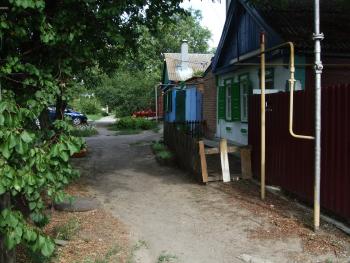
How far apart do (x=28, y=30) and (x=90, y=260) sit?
8.14ft

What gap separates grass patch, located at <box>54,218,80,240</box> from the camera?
229 inches

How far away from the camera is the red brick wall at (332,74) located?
10836mm

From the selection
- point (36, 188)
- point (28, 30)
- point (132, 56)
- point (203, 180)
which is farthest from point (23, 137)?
point (132, 56)

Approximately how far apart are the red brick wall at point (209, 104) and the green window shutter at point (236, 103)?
3233mm

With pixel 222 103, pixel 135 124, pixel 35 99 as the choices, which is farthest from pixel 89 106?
pixel 35 99

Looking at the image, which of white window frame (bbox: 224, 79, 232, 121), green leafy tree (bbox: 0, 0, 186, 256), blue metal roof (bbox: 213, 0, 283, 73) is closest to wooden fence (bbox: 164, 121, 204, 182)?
white window frame (bbox: 224, 79, 232, 121)

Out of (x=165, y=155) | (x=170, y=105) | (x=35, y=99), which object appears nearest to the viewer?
(x=35, y=99)

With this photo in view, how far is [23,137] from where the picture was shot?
129 inches

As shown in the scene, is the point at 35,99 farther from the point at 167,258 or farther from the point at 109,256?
the point at 167,258

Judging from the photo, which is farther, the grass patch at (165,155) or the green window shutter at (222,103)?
the green window shutter at (222,103)

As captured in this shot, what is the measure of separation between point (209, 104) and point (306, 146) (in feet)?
38.9

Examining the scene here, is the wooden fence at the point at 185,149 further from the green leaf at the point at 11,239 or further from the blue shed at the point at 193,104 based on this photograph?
the blue shed at the point at 193,104

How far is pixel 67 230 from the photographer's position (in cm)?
600

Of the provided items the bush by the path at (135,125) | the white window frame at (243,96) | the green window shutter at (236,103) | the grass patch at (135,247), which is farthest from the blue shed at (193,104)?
the grass patch at (135,247)
